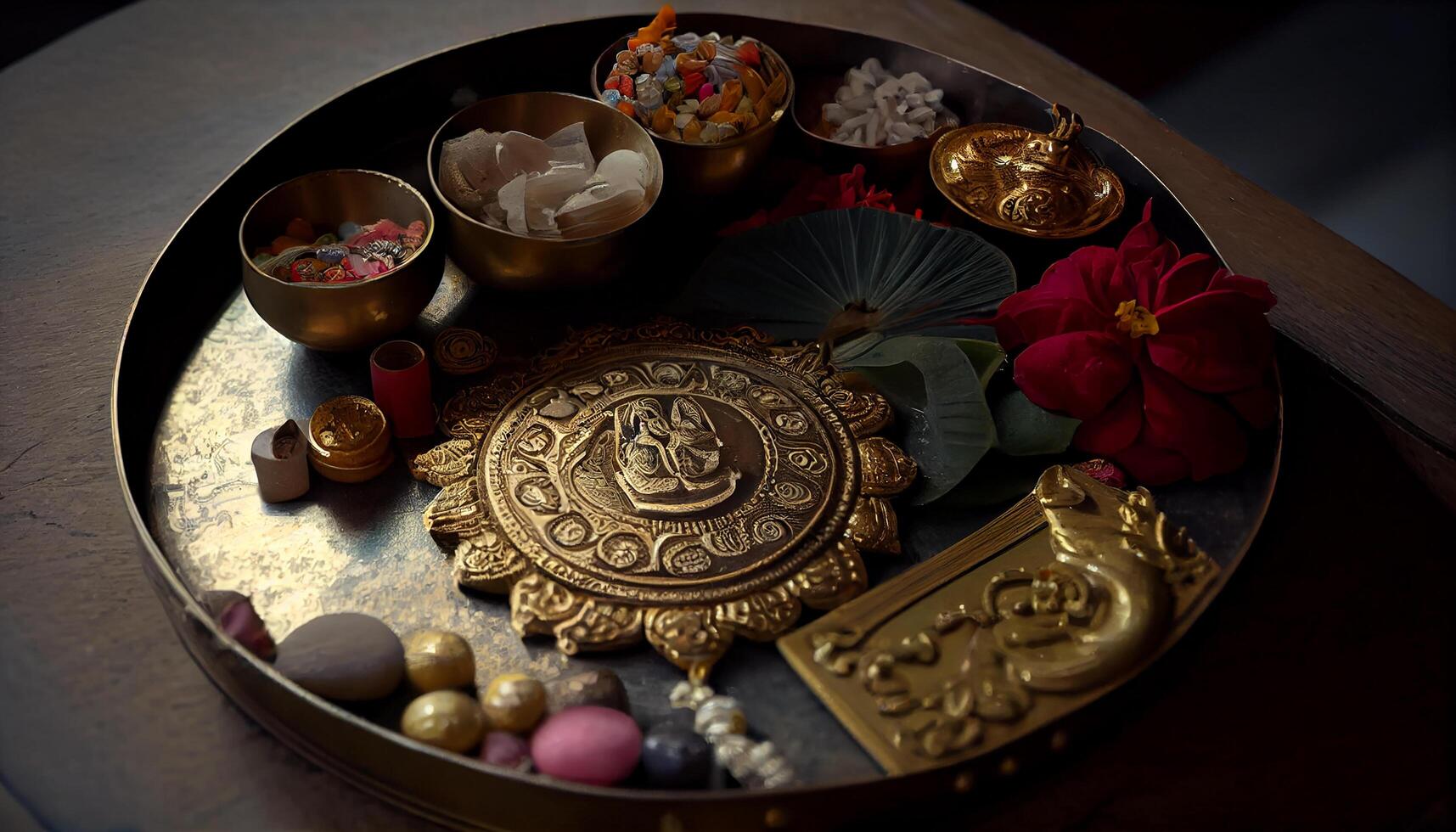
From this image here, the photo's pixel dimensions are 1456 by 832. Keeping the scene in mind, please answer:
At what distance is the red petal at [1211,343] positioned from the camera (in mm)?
1038

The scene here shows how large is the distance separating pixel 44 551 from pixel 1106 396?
0.98 metres

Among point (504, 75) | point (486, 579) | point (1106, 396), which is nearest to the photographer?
point (486, 579)

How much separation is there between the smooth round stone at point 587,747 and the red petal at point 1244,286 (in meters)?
0.70

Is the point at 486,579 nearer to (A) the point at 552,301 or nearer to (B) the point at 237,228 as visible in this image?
(A) the point at 552,301

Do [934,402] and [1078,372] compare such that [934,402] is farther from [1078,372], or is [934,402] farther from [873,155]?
[873,155]


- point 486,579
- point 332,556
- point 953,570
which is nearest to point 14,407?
point 332,556

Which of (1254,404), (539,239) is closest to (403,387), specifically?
(539,239)

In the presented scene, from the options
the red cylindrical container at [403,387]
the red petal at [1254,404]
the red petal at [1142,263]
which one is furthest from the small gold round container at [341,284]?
the red petal at [1254,404]

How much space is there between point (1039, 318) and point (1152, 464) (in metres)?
0.18

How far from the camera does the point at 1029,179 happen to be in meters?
1.29

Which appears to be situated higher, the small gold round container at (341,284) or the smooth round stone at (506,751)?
the small gold round container at (341,284)

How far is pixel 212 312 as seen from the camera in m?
1.18

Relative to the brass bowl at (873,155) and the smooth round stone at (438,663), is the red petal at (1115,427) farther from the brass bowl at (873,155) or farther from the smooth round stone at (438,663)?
the smooth round stone at (438,663)

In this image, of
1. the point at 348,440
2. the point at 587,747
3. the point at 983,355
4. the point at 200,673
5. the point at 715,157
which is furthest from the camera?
the point at 715,157
